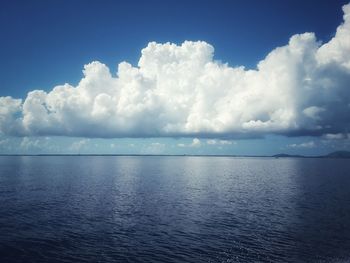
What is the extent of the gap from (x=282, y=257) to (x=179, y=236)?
15.5 m

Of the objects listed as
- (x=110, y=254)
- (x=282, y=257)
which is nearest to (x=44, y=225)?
(x=110, y=254)

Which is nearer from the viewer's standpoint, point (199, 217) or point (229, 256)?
point (229, 256)

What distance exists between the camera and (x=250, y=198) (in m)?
80.6

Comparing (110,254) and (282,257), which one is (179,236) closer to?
(110,254)

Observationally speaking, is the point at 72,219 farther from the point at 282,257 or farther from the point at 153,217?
the point at 282,257

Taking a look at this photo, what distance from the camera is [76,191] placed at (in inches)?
Answer: 3504

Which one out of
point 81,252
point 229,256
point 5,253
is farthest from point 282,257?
point 5,253

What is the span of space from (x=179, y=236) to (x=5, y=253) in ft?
79.0

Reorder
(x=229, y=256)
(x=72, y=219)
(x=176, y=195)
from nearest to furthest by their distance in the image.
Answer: (x=229, y=256) → (x=72, y=219) → (x=176, y=195)

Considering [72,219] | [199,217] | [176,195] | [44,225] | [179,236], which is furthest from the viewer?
[176,195]

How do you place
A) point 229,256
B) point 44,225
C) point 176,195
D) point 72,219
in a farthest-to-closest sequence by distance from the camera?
point 176,195 < point 72,219 < point 44,225 < point 229,256

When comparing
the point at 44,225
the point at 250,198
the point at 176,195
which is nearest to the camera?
the point at 44,225

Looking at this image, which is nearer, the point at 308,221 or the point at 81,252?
the point at 81,252

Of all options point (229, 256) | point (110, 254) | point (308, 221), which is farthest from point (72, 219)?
point (308, 221)
